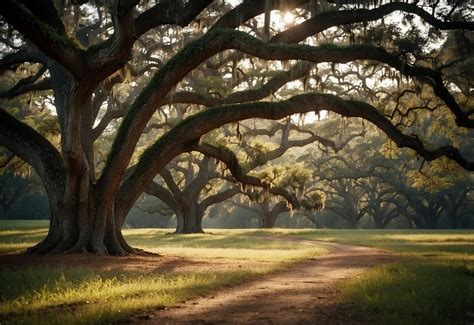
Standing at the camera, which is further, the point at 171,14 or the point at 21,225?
the point at 21,225

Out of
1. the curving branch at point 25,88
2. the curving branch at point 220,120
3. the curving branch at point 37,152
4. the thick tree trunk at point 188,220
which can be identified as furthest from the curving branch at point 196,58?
the thick tree trunk at point 188,220

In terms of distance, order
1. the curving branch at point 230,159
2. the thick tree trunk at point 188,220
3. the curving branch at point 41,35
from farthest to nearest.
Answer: the thick tree trunk at point 188,220 → the curving branch at point 230,159 → the curving branch at point 41,35

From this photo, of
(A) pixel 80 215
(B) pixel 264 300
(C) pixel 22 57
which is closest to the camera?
(B) pixel 264 300

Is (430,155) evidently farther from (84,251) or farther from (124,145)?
(84,251)

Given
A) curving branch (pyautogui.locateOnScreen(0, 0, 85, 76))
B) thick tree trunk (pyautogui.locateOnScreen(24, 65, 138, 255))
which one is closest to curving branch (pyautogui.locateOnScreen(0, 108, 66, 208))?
thick tree trunk (pyautogui.locateOnScreen(24, 65, 138, 255))

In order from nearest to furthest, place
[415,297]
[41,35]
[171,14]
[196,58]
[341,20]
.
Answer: [415,297]
[41,35]
[196,58]
[171,14]
[341,20]

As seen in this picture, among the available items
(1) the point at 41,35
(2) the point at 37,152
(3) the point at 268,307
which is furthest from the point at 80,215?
(3) the point at 268,307

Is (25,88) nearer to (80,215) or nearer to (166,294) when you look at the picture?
(80,215)

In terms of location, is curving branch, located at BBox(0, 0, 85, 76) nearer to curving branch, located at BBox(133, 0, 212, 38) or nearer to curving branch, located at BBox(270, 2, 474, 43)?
curving branch, located at BBox(133, 0, 212, 38)

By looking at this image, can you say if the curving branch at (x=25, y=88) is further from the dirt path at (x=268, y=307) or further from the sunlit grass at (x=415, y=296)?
the sunlit grass at (x=415, y=296)

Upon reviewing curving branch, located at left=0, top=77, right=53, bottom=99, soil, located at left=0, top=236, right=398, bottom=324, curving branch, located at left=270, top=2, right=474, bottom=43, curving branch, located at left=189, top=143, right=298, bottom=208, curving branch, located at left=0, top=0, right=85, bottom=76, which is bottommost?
soil, located at left=0, top=236, right=398, bottom=324

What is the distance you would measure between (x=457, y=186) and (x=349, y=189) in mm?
12418

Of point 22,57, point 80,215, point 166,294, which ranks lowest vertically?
point 166,294

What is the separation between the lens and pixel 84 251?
1269 centimetres
